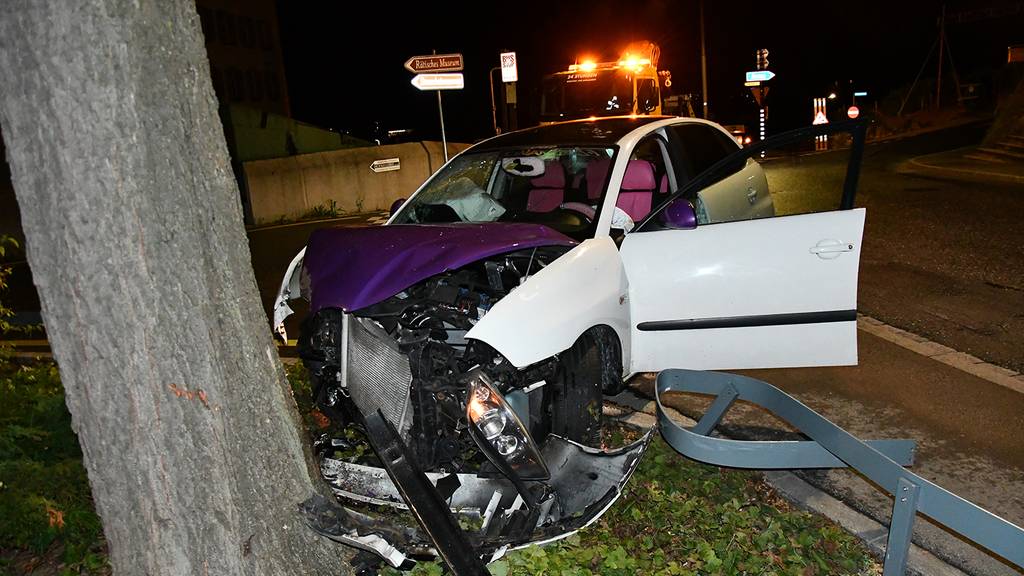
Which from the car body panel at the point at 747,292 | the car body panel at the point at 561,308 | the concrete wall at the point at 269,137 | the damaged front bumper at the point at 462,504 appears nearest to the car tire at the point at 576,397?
the car body panel at the point at 561,308

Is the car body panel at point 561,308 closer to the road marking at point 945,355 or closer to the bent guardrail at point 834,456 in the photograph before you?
the bent guardrail at point 834,456

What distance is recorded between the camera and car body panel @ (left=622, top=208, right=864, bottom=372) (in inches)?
169

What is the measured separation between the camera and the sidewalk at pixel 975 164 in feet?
42.3

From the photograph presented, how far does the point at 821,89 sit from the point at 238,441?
42.6 m

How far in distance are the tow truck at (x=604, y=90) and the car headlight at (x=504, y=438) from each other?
12.0 meters

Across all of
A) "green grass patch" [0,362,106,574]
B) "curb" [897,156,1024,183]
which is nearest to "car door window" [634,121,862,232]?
"green grass patch" [0,362,106,574]

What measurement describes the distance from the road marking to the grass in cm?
205

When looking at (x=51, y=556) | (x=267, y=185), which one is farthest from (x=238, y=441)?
(x=267, y=185)

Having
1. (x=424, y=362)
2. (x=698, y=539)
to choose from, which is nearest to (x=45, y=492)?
(x=424, y=362)

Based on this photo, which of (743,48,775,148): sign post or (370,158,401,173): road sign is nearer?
(370,158,401,173): road sign

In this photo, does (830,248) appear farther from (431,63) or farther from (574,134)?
(431,63)

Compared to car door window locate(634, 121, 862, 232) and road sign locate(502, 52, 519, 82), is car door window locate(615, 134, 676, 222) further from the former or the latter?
road sign locate(502, 52, 519, 82)

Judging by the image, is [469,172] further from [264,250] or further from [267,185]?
[267,185]

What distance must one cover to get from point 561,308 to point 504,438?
79 centimetres
